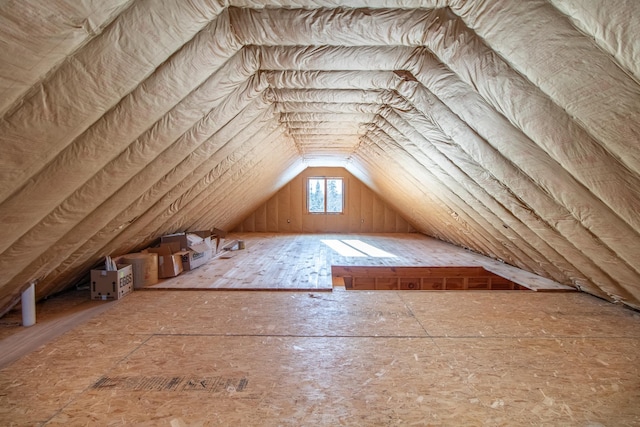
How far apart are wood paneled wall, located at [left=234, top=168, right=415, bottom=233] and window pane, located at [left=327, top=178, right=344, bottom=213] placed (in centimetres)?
19

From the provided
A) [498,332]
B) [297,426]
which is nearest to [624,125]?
[498,332]

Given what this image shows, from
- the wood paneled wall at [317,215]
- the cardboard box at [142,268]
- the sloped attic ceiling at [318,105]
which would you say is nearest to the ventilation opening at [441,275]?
the sloped attic ceiling at [318,105]

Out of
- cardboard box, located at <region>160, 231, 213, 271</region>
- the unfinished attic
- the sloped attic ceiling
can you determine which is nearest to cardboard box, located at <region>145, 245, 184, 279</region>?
the unfinished attic

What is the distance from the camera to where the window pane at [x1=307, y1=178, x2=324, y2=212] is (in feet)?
32.7

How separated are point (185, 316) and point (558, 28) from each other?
336 cm

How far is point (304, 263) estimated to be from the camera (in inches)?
206

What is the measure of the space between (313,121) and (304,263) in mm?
→ 2252

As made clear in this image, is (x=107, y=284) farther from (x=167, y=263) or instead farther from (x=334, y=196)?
(x=334, y=196)

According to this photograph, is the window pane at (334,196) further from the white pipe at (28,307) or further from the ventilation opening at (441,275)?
the white pipe at (28,307)

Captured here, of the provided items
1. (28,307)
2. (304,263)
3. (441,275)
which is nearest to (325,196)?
(304,263)

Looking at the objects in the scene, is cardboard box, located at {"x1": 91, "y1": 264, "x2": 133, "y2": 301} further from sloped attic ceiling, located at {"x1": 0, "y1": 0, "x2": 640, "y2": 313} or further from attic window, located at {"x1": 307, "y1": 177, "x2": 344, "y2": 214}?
attic window, located at {"x1": 307, "y1": 177, "x2": 344, "y2": 214}

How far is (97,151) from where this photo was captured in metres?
2.05

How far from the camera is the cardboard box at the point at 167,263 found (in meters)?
4.21

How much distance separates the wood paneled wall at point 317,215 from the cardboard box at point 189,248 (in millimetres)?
4648
